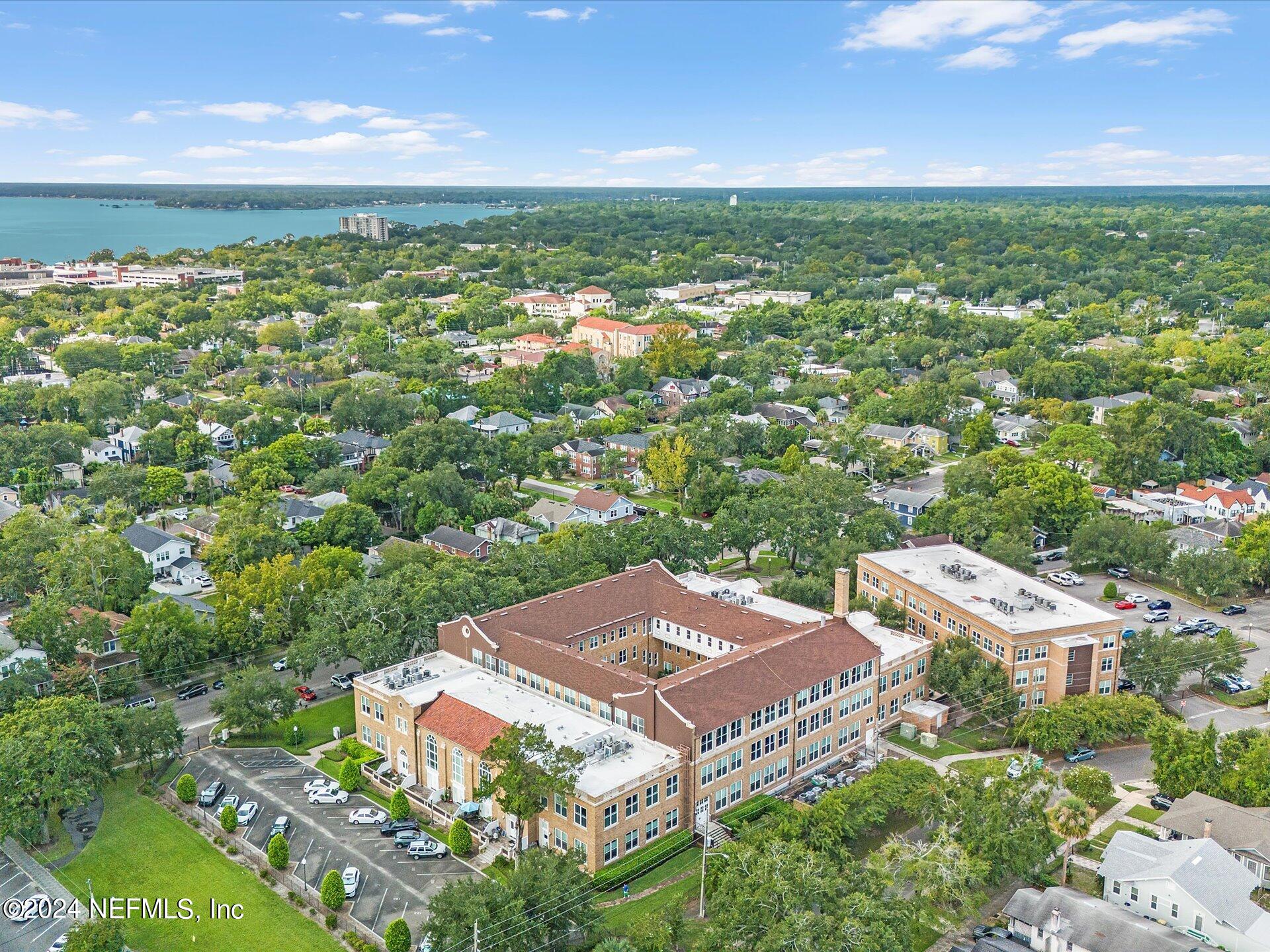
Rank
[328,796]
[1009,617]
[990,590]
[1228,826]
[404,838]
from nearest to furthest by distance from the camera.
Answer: [1228,826] → [404,838] → [328,796] → [1009,617] → [990,590]

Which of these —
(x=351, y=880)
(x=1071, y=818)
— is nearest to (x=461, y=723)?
(x=351, y=880)

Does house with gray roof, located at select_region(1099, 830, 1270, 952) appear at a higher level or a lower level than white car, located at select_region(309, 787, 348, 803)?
higher

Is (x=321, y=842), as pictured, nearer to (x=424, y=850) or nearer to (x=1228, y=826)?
(x=424, y=850)

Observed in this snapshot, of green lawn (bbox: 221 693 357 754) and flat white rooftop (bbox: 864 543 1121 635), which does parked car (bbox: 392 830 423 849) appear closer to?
green lawn (bbox: 221 693 357 754)

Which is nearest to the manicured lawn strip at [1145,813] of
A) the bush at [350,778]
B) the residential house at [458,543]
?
the bush at [350,778]

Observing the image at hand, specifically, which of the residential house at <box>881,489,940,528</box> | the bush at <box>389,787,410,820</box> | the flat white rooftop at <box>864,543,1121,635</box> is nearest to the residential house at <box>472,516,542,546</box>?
the flat white rooftop at <box>864,543,1121,635</box>

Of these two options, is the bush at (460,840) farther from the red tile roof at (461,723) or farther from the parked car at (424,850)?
the red tile roof at (461,723)
